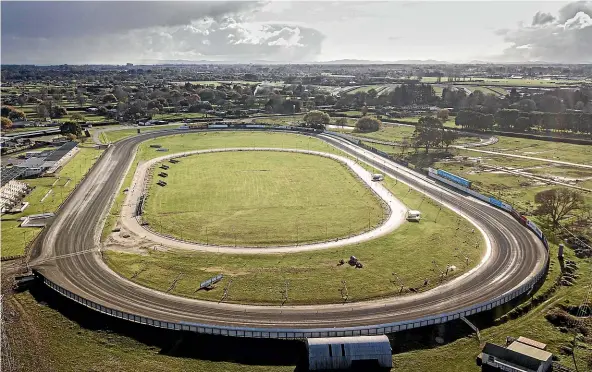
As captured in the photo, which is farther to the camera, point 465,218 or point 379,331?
point 465,218

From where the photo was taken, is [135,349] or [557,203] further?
[557,203]

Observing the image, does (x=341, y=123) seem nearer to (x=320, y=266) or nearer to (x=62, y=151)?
(x=62, y=151)

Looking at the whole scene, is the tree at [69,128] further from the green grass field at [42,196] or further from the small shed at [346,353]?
the small shed at [346,353]

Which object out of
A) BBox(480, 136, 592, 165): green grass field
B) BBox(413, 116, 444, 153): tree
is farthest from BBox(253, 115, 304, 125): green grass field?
BBox(480, 136, 592, 165): green grass field

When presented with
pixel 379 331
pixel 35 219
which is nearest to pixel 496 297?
pixel 379 331

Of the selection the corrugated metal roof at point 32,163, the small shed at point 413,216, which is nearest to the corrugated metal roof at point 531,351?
the small shed at point 413,216

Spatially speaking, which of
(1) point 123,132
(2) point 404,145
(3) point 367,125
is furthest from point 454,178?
(1) point 123,132

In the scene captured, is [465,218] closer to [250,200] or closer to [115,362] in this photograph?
[250,200]
